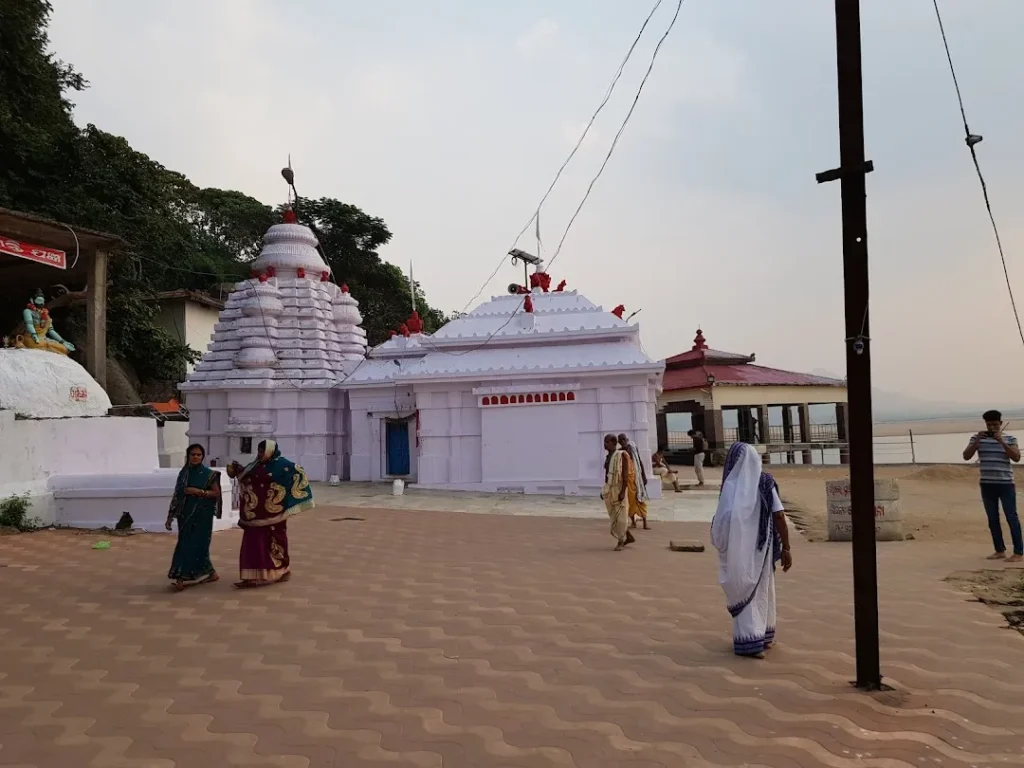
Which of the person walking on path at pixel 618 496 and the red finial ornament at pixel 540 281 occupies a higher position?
the red finial ornament at pixel 540 281

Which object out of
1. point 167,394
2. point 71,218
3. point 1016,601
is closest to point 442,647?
point 1016,601

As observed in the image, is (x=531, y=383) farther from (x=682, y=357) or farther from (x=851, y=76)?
(x=682, y=357)

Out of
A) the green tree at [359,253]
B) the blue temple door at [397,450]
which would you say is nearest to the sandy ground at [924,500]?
the blue temple door at [397,450]

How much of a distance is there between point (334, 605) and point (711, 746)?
3.71m

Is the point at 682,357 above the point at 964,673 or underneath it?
above

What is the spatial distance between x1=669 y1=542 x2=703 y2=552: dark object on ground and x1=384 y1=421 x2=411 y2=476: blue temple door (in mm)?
10299

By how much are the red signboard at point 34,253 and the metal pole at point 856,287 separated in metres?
13.8

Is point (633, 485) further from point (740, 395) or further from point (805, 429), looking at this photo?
point (805, 429)

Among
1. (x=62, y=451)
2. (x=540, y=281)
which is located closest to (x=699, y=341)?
(x=540, y=281)

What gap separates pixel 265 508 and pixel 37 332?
7.89 metres

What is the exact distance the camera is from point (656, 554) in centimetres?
830

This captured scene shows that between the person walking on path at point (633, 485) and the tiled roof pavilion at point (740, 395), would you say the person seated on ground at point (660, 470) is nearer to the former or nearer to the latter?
the person walking on path at point (633, 485)

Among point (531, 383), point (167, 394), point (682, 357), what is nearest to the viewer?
point (531, 383)

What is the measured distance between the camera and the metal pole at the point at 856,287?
12.8 feet
